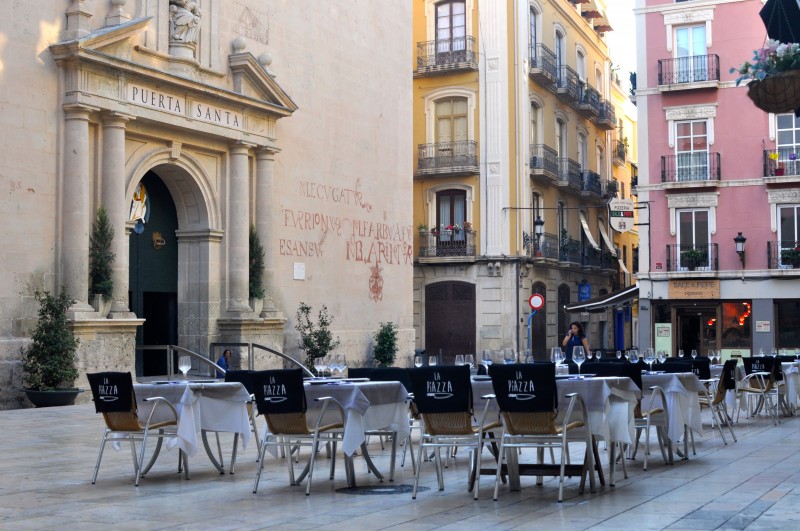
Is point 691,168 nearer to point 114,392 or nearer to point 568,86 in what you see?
point 568,86

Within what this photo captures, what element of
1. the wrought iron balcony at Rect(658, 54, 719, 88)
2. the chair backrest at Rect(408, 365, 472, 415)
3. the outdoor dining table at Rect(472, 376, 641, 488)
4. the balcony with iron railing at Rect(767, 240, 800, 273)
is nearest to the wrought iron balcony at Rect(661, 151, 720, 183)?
the wrought iron balcony at Rect(658, 54, 719, 88)

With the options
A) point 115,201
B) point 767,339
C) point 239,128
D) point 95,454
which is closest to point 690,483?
point 95,454

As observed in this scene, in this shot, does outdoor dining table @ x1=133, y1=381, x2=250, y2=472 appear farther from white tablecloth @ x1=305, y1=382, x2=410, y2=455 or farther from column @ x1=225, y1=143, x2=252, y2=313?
column @ x1=225, y1=143, x2=252, y2=313

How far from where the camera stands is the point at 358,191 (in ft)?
92.7

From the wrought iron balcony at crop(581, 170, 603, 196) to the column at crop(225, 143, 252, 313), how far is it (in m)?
24.1

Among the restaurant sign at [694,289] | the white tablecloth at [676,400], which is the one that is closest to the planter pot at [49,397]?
the white tablecloth at [676,400]

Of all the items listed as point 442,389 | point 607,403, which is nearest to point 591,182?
point 607,403

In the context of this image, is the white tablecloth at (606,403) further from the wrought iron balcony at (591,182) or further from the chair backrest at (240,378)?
the wrought iron balcony at (591,182)

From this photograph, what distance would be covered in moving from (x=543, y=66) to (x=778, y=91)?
1362 inches

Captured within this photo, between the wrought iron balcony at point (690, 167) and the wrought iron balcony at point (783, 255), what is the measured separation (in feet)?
9.10

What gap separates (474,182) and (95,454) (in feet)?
91.5

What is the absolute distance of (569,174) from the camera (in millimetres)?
43562

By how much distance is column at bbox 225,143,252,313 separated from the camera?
23.7 meters

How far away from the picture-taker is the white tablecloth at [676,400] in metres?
10.5
